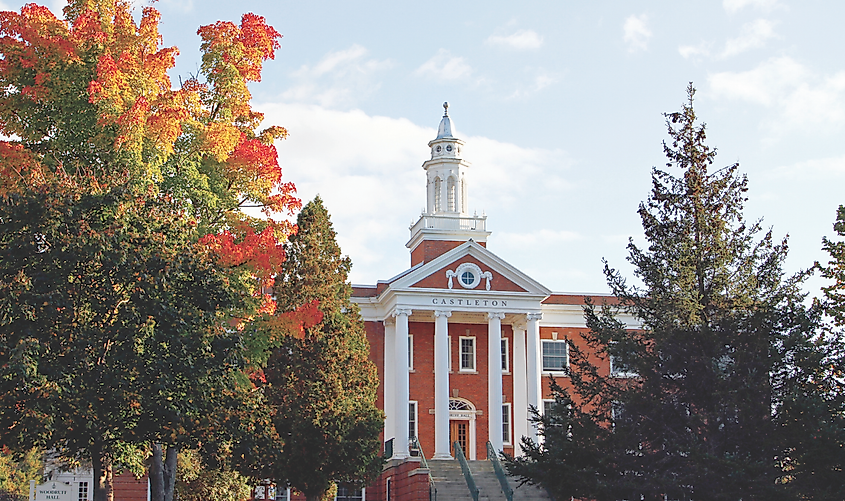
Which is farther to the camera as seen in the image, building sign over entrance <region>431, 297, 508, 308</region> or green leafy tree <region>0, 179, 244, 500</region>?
building sign over entrance <region>431, 297, 508, 308</region>

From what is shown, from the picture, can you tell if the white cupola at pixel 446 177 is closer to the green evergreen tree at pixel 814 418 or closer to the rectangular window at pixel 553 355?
the rectangular window at pixel 553 355

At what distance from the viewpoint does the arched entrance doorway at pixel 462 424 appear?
42.7 metres

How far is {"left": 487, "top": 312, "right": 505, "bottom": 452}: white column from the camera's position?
40000mm

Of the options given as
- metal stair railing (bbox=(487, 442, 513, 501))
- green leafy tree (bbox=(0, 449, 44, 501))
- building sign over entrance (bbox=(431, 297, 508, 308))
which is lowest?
green leafy tree (bbox=(0, 449, 44, 501))

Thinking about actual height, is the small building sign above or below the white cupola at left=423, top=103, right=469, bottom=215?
below

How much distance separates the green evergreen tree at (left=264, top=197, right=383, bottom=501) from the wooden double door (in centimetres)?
1304

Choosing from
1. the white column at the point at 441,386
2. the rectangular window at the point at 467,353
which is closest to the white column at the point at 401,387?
the white column at the point at 441,386

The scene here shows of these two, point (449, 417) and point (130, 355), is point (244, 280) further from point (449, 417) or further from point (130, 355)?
point (449, 417)

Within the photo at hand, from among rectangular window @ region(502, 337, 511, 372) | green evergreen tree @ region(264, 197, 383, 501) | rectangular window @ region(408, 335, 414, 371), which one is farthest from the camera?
rectangular window @ region(502, 337, 511, 372)

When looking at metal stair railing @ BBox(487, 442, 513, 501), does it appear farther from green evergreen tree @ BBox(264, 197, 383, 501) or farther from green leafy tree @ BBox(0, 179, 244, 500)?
green leafy tree @ BBox(0, 179, 244, 500)

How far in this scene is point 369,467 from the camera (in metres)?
29.2

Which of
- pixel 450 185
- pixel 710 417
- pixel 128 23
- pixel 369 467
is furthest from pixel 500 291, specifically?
pixel 128 23

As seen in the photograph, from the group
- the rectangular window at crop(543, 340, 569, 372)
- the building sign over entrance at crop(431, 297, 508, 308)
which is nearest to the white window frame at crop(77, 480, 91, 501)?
the building sign over entrance at crop(431, 297, 508, 308)

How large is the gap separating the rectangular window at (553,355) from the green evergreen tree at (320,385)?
52.2ft
